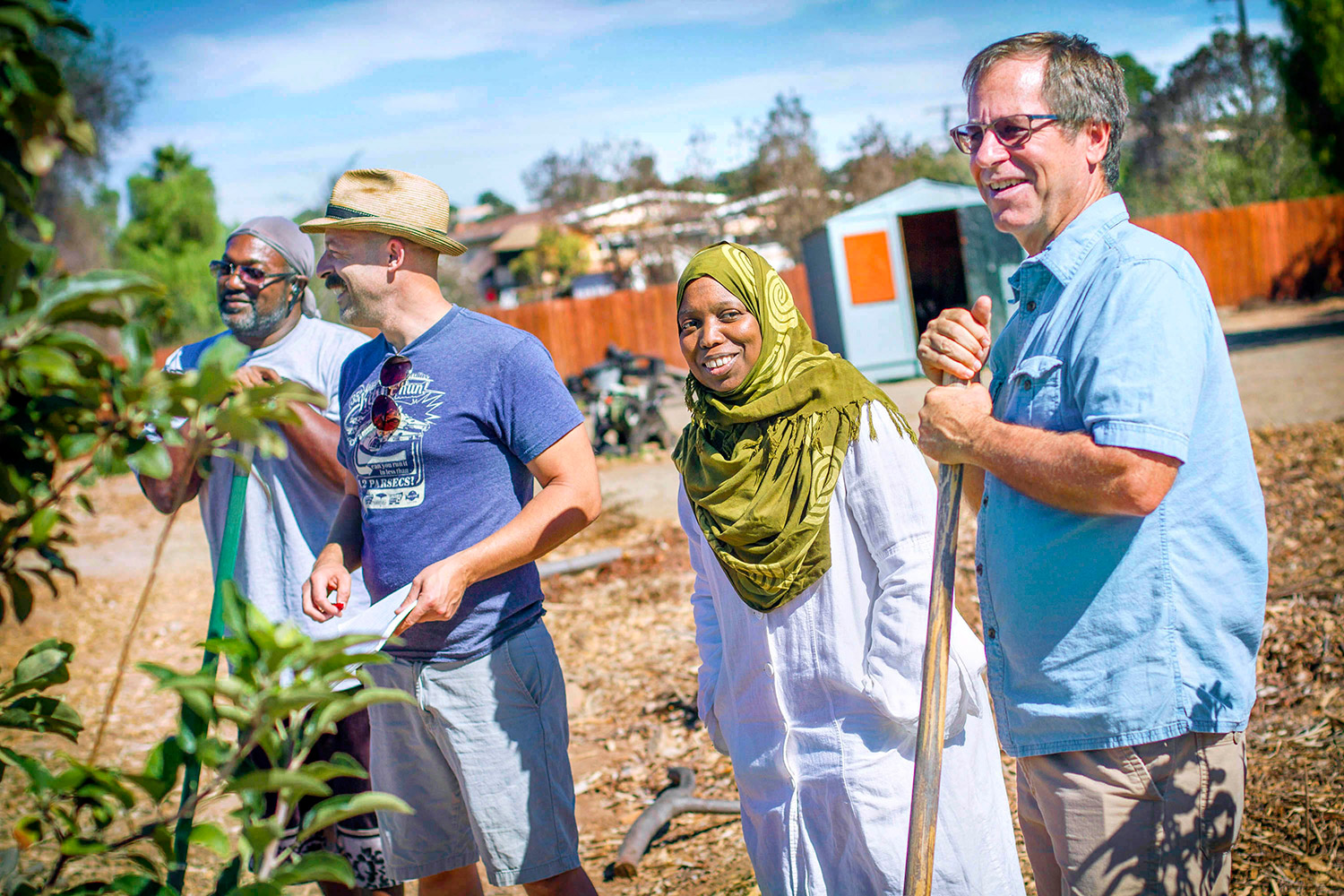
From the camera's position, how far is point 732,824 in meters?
4.02

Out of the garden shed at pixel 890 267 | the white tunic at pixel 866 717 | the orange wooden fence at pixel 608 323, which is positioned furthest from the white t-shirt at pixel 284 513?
the orange wooden fence at pixel 608 323

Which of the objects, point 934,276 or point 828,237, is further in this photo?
point 934,276

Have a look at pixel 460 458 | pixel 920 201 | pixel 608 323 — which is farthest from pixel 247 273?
pixel 608 323

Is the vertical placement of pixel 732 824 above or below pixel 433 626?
below

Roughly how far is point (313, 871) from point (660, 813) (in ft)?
9.85

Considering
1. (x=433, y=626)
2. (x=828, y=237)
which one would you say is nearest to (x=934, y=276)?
(x=828, y=237)

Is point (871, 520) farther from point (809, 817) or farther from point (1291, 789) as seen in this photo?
point (1291, 789)

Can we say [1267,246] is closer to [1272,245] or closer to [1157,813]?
[1272,245]

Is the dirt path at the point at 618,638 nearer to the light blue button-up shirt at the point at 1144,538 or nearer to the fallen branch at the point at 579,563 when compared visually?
the fallen branch at the point at 579,563

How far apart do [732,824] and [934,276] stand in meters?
17.5

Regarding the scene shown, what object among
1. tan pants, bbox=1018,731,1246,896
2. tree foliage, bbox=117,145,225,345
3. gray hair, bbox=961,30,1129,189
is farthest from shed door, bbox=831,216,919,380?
tree foliage, bbox=117,145,225,345

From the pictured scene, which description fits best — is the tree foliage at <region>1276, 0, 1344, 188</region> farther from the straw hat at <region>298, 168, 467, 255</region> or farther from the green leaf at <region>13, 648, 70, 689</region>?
the green leaf at <region>13, 648, 70, 689</region>

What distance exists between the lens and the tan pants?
1.84m

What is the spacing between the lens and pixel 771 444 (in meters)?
2.49
